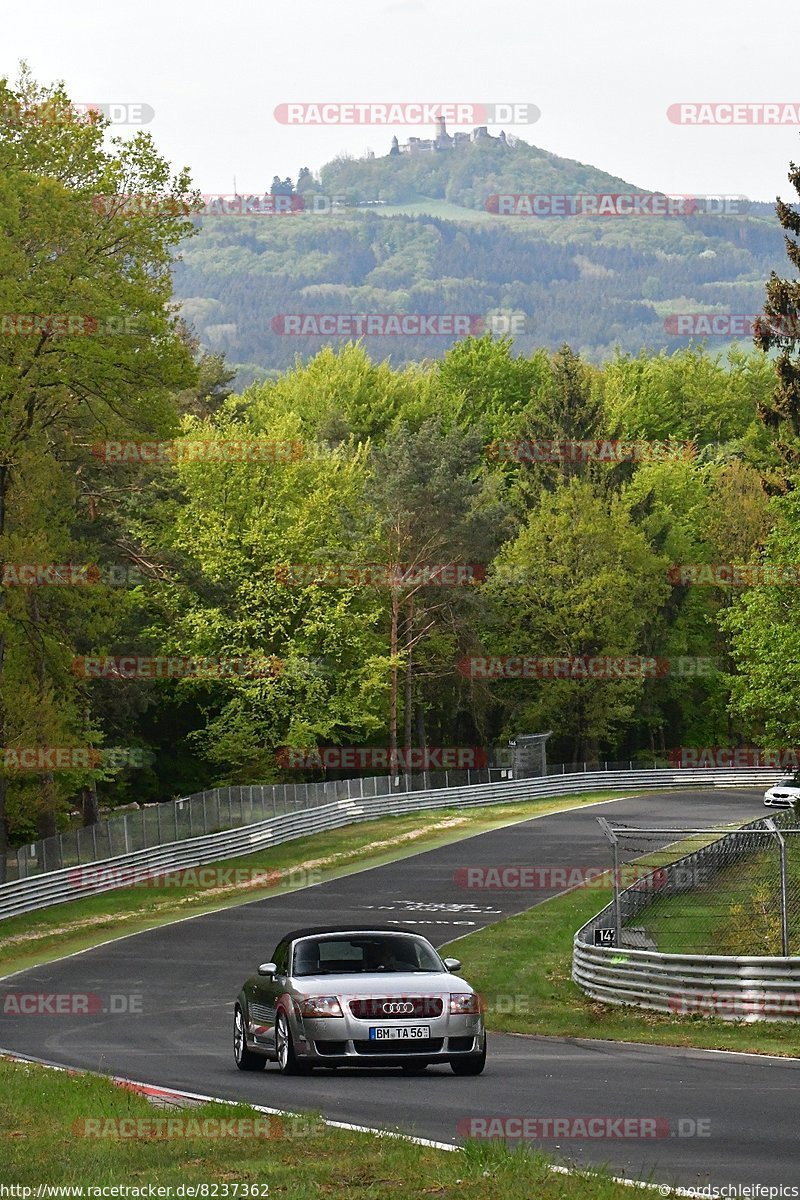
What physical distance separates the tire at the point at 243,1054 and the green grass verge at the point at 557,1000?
15.7 feet

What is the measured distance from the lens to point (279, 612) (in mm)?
70062

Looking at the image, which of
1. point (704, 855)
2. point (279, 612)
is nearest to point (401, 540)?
point (279, 612)

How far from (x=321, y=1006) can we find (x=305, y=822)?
42.6 meters

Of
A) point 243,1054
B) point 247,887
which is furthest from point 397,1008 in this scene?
point 247,887

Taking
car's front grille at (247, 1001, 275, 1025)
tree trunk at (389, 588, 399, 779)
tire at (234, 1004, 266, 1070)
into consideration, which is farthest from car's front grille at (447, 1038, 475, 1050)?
tree trunk at (389, 588, 399, 779)

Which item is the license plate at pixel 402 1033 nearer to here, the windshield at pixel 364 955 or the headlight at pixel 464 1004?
the headlight at pixel 464 1004

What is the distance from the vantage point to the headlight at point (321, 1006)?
1560cm

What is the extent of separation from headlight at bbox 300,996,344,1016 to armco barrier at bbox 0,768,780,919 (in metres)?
26.4

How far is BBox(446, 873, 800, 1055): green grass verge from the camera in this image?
19.4 metres

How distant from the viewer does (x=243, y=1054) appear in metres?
17.0

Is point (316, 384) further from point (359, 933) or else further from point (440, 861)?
point (359, 933)

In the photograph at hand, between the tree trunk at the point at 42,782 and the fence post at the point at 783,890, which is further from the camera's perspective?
the tree trunk at the point at 42,782

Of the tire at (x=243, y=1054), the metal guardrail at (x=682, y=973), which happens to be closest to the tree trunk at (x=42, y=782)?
the metal guardrail at (x=682, y=973)

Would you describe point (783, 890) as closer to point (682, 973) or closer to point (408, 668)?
point (682, 973)
